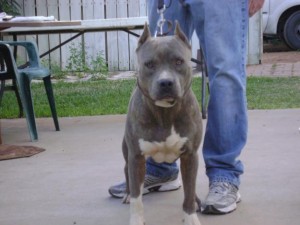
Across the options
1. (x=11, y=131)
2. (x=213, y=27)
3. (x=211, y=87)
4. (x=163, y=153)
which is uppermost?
Result: (x=213, y=27)

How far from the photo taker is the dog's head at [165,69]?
3002 millimetres

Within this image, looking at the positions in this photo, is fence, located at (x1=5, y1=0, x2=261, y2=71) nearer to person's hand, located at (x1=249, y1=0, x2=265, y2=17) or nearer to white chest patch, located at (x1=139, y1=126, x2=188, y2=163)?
person's hand, located at (x1=249, y1=0, x2=265, y2=17)

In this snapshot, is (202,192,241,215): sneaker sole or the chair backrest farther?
the chair backrest

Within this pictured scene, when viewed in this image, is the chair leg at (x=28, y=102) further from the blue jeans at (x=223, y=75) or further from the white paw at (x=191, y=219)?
the white paw at (x=191, y=219)

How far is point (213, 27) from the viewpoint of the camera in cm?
369

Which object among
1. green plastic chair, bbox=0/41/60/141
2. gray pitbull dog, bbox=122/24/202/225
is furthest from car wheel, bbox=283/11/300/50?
gray pitbull dog, bbox=122/24/202/225

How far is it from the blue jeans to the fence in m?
8.12

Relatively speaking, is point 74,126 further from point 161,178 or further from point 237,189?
point 237,189

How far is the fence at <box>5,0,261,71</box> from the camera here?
11922 mm

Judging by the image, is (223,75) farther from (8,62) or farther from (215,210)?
(8,62)

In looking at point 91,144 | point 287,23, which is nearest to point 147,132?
point 91,144

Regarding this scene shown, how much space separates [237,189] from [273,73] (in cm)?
732

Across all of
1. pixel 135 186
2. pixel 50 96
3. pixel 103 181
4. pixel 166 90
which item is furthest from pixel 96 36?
pixel 166 90

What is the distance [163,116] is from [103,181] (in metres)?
1.28
